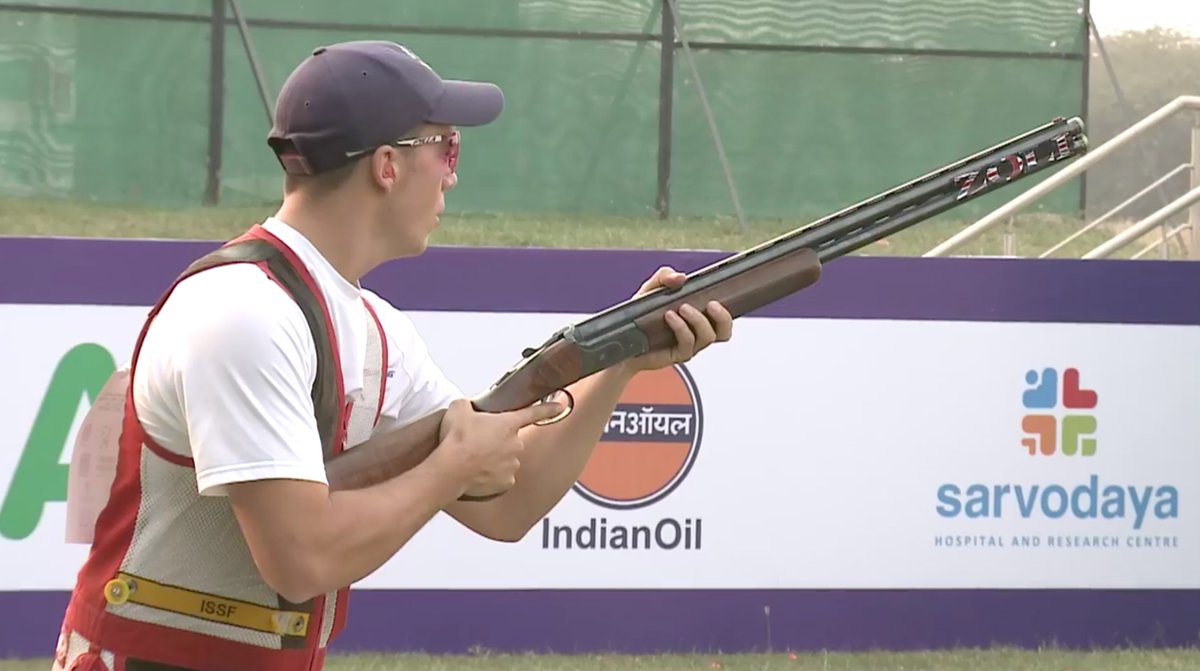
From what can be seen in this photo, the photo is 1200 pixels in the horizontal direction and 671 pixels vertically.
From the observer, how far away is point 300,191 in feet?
9.14

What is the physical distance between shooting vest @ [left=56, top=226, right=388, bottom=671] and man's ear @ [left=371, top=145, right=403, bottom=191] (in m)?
0.19

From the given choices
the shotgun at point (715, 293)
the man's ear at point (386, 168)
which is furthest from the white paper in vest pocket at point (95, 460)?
the man's ear at point (386, 168)

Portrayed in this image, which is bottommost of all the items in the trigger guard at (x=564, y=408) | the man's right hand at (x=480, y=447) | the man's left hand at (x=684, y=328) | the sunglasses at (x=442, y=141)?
the man's right hand at (x=480, y=447)

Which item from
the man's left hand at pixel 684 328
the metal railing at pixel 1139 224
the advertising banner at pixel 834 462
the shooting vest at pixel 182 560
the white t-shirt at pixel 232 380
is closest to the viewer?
the white t-shirt at pixel 232 380

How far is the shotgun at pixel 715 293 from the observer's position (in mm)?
2805

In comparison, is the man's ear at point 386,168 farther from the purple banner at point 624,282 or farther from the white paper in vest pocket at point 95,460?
the purple banner at point 624,282

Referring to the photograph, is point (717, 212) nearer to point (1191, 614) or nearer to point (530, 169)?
point (530, 169)

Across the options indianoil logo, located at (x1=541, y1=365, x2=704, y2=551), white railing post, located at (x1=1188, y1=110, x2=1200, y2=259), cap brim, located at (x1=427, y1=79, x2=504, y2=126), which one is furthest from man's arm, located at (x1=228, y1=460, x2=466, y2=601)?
white railing post, located at (x1=1188, y1=110, x2=1200, y2=259)

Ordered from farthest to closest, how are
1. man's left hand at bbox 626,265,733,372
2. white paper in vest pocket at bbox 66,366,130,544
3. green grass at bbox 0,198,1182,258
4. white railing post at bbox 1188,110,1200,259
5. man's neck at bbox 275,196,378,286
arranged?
green grass at bbox 0,198,1182,258
white railing post at bbox 1188,110,1200,259
man's left hand at bbox 626,265,733,372
white paper in vest pocket at bbox 66,366,130,544
man's neck at bbox 275,196,378,286

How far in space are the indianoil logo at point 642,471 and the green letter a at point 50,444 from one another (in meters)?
1.82

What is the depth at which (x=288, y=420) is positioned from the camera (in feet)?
8.24

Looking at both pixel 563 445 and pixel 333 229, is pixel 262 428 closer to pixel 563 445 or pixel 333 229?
pixel 333 229

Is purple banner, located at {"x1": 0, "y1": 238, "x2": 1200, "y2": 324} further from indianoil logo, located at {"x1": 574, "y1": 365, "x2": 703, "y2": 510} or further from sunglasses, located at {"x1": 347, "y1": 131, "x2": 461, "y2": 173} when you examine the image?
sunglasses, located at {"x1": 347, "y1": 131, "x2": 461, "y2": 173}

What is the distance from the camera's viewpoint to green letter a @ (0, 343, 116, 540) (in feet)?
21.5
